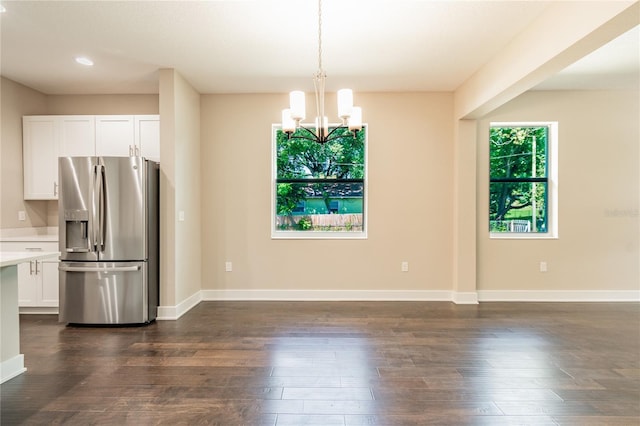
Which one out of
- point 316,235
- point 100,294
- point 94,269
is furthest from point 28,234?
point 316,235

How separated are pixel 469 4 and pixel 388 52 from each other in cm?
93

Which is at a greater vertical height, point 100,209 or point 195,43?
point 195,43

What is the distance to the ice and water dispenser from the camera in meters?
3.61

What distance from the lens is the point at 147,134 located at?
4.23m

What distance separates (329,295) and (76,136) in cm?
388

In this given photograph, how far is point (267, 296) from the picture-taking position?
4691mm

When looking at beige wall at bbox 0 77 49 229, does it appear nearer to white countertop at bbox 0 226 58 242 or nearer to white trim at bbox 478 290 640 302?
white countertop at bbox 0 226 58 242

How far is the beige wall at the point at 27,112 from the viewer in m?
4.11

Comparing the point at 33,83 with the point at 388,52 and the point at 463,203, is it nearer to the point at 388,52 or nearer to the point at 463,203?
the point at 388,52

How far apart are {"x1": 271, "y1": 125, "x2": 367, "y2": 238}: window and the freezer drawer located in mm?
1909

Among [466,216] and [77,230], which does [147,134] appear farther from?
[466,216]

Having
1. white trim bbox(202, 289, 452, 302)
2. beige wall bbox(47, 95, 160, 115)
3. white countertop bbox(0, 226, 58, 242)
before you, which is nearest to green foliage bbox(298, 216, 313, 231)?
white trim bbox(202, 289, 452, 302)

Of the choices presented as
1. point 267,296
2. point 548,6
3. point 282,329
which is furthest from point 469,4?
point 267,296

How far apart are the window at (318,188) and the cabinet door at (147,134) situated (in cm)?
153
